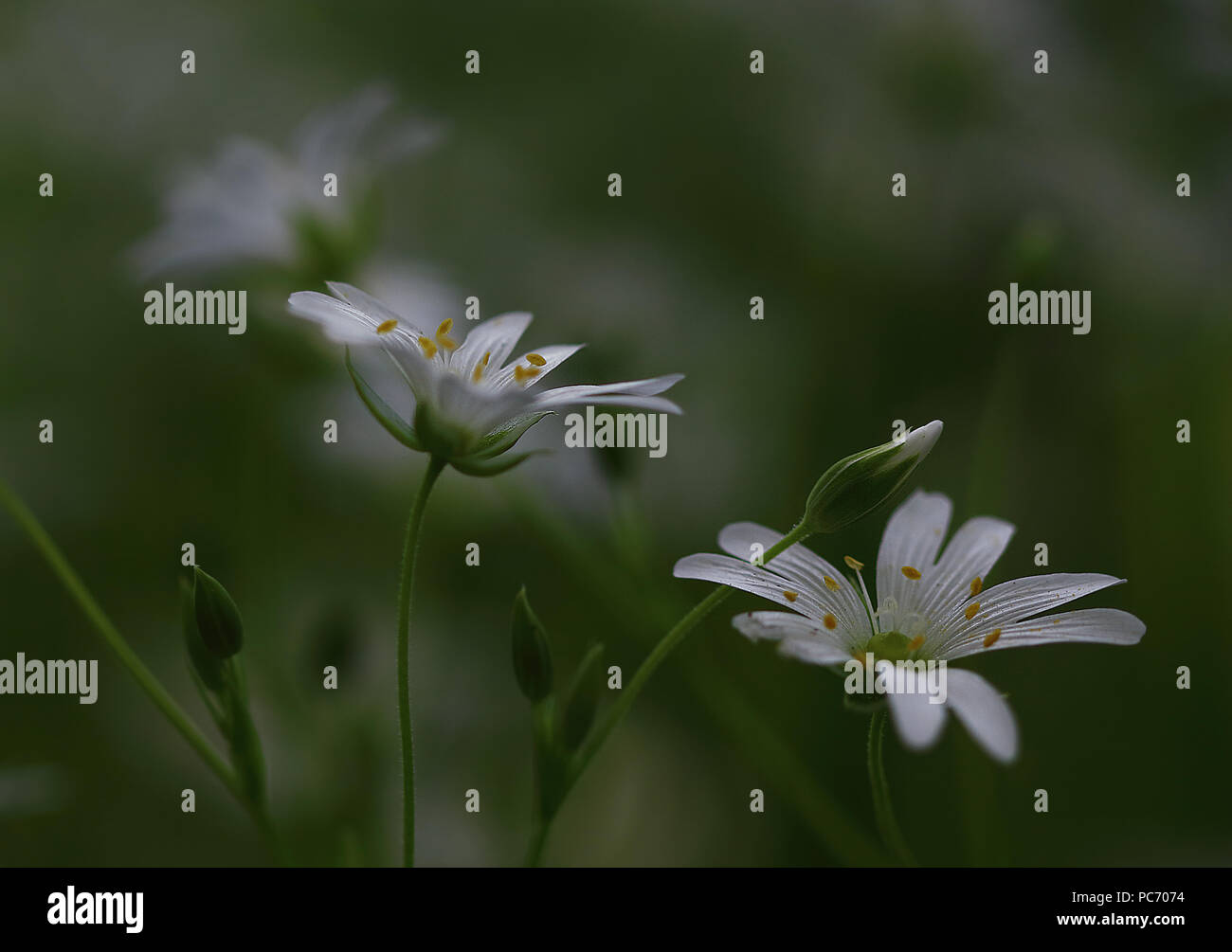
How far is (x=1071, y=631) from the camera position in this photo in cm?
63

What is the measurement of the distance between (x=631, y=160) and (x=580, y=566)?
101 centimetres

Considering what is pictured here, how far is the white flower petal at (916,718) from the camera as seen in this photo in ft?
1.66

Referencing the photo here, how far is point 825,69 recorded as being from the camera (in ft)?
5.96

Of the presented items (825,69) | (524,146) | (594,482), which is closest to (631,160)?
(524,146)

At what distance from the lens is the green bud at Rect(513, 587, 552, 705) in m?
0.69

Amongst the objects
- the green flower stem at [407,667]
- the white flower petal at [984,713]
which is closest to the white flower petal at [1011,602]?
the white flower petal at [984,713]

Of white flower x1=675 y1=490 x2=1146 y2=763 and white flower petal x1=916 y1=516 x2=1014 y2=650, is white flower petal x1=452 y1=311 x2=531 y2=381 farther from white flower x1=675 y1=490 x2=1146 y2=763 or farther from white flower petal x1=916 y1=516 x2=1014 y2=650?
white flower petal x1=916 y1=516 x2=1014 y2=650

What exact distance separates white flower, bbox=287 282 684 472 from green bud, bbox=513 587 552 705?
0.33ft

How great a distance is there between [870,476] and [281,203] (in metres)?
0.79

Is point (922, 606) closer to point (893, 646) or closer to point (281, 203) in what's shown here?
point (893, 646)

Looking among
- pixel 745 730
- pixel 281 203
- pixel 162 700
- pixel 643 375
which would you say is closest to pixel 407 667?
pixel 162 700

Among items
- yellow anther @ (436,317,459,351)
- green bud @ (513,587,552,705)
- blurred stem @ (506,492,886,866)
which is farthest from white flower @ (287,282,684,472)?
blurred stem @ (506,492,886,866)

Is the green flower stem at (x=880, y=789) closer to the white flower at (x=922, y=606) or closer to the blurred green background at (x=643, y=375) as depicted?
the white flower at (x=922, y=606)
